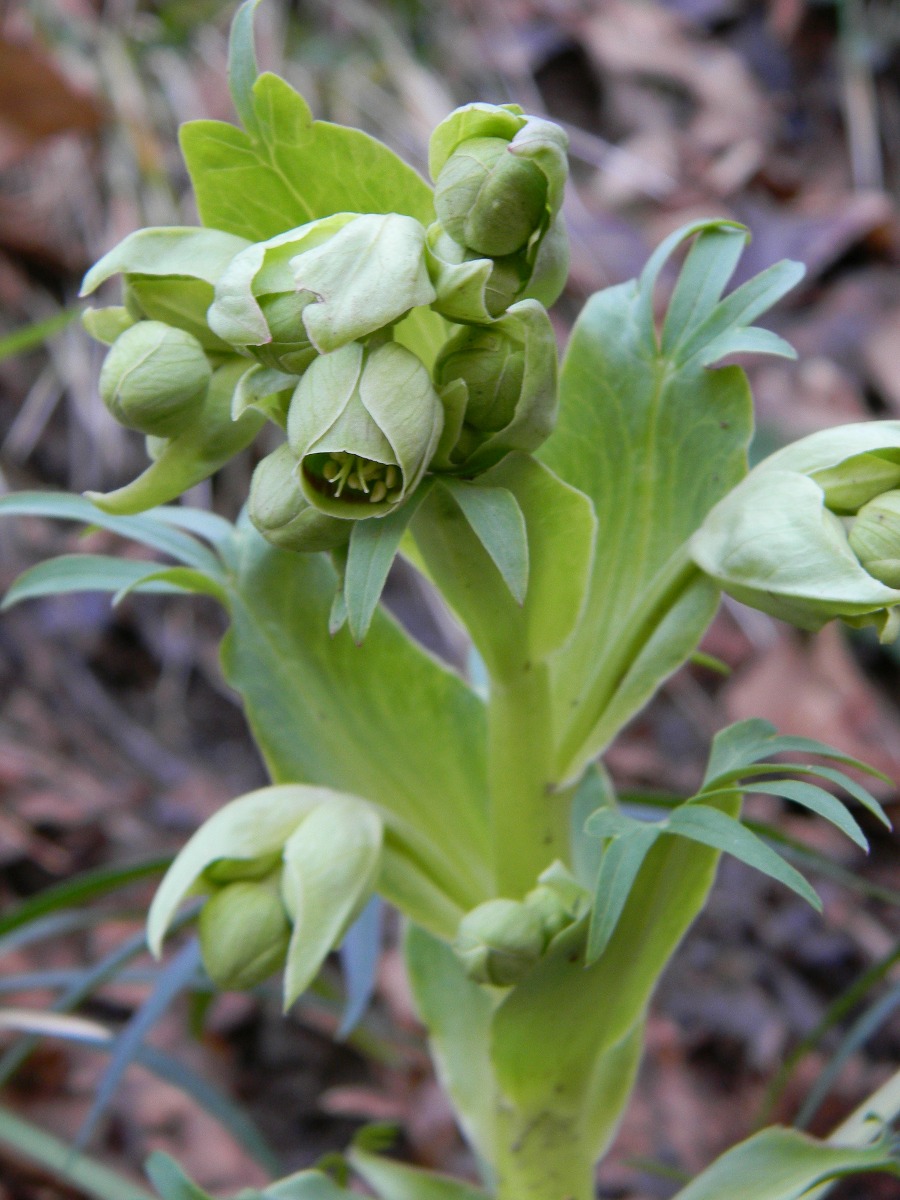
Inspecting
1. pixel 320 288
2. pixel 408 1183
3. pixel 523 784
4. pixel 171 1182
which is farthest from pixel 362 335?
pixel 408 1183

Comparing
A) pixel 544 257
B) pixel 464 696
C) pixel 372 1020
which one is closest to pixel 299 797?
pixel 464 696

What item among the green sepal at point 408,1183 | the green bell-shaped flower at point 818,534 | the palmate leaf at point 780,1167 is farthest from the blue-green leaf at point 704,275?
the green sepal at point 408,1183

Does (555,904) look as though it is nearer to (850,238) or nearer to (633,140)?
(850,238)

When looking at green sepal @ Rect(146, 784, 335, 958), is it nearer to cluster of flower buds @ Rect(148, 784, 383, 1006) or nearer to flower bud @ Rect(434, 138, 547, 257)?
cluster of flower buds @ Rect(148, 784, 383, 1006)

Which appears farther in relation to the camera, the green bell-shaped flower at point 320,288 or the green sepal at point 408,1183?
the green sepal at point 408,1183

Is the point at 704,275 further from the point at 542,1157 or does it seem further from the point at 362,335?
the point at 542,1157

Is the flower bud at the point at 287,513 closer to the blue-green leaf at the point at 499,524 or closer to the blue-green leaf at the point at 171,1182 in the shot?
the blue-green leaf at the point at 499,524

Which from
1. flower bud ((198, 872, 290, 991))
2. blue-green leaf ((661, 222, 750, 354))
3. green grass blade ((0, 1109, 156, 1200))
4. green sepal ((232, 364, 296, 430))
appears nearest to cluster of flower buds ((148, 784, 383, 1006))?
flower bud ((198, 872, 290, 991))
